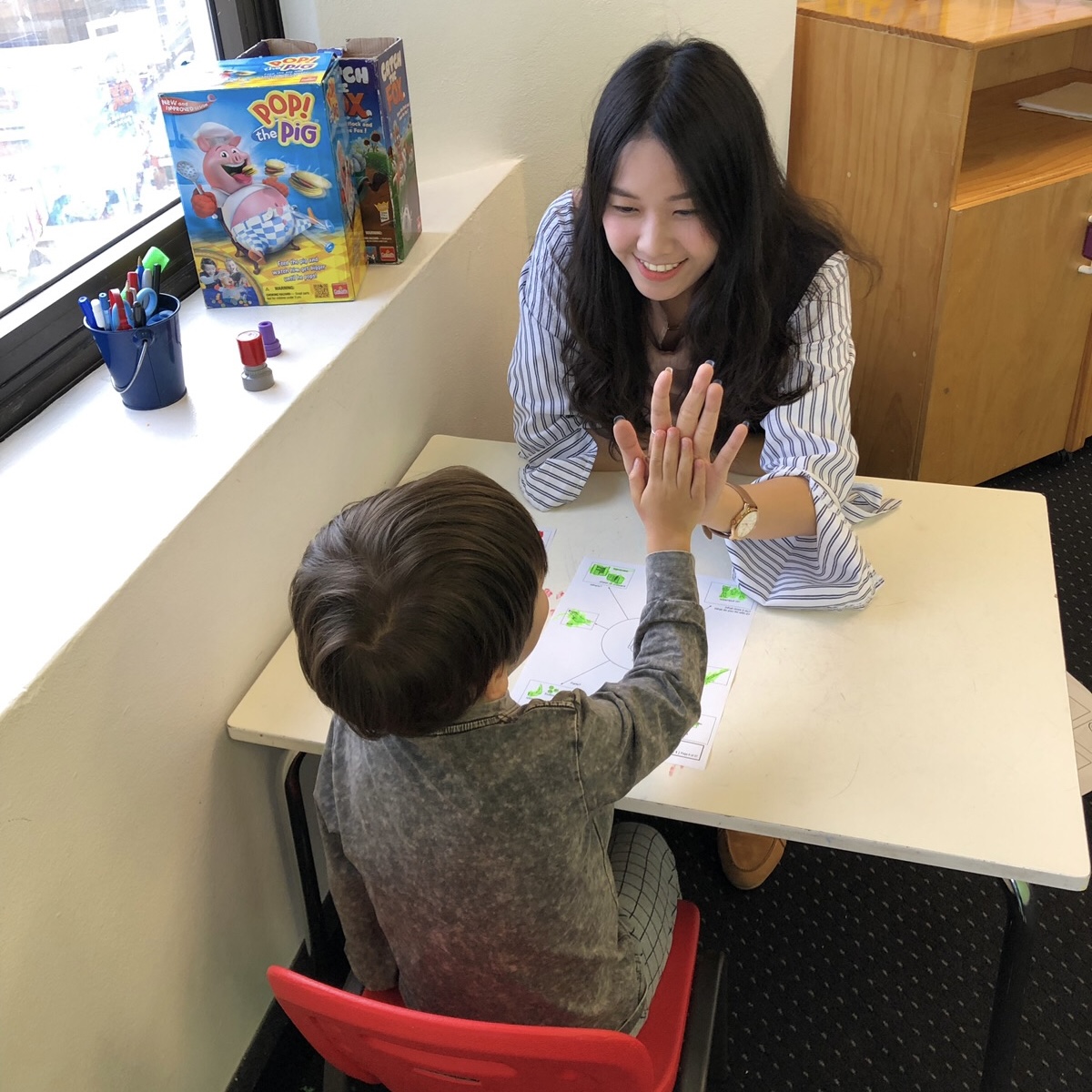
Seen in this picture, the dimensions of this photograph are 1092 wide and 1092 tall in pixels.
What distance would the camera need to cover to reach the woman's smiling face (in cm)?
131

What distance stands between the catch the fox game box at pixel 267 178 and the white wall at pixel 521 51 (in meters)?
0.42

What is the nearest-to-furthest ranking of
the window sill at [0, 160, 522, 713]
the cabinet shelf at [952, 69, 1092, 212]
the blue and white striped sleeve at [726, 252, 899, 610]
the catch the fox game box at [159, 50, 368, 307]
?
1. the window sill at [0, 160, 522, 713]
2. the blue and white striped sleeve at [726, 252, 899, 610]
3. the catch the fox game box at [159, 50, 368, 307]
4. the cabinet shelf at [952, 69, 1092, 212]

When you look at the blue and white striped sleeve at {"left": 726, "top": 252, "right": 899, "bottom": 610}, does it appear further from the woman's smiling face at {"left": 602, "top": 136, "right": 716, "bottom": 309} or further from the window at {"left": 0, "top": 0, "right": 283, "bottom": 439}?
the window at {"left": 0, "top": 0, "right": 283, "bottom": 439}

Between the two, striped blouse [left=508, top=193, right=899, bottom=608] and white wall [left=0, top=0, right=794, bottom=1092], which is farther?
striped blouse [left=508, top=193, right=899, bottom=608]

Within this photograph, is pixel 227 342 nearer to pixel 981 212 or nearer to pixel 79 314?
pixel 79 314

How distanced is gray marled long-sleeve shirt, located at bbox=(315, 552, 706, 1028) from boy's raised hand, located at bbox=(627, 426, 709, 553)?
3 cm

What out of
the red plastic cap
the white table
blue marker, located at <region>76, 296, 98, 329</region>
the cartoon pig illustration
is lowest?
the white table

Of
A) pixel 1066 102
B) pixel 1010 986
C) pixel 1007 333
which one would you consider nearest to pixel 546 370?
pixel 1010 986

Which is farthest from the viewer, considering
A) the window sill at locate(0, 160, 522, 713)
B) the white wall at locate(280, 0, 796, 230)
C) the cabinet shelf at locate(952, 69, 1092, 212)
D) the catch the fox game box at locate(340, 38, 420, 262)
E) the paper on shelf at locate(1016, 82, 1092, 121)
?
the paper on shelf at locate(1016, 82, 1092, 121)

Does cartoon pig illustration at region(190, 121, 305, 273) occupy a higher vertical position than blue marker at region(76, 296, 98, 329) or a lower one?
higher

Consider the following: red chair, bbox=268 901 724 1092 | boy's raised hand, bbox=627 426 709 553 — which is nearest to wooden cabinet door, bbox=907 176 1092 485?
boy's raised hand, bbox=627 426 709 553

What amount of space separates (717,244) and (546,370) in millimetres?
336

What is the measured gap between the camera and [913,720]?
1082mm

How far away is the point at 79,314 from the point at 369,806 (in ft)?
→ 2.70
